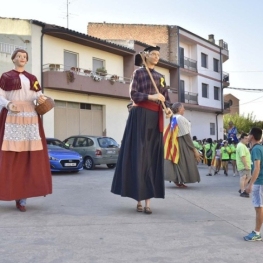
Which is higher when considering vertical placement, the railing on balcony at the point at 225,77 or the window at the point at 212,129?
the railing on balcony at the point at 225,77

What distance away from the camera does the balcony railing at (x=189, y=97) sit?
37269 millimetres

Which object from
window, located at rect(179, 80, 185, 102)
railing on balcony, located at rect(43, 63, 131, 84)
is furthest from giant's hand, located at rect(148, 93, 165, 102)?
window, located at rect(179, 80, 185, 102)

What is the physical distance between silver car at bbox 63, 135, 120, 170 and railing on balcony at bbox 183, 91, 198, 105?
19.0 metres

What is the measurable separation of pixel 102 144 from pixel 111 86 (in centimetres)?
883

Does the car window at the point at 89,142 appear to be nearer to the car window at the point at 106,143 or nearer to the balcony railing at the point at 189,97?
the car window at the point at 106,143

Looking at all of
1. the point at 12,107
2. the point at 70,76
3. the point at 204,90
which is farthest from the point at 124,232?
the point at 204,90

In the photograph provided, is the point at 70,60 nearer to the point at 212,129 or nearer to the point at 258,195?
the point at 212,129

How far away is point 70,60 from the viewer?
25.5 meters

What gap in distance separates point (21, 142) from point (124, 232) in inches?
90.2

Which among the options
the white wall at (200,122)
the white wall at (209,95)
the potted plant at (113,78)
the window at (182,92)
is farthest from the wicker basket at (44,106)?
the white wall at (209,95)

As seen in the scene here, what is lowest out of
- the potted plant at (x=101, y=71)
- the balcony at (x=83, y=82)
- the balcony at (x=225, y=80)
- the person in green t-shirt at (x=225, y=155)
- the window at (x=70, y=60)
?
the person in green t-shirt at (x=225, y=155)

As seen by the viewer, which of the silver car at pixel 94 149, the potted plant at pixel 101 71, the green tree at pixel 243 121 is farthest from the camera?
the green tree at pixel 243 121

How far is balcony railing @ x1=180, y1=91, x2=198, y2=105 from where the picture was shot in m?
37.3

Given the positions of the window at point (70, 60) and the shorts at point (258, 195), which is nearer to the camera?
the shorts at point (258, 195)
